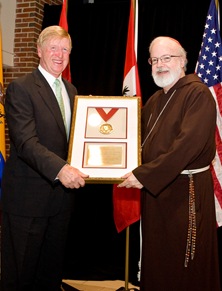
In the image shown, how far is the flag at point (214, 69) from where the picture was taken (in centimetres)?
380

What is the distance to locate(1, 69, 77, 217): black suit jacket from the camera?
8.46 ft

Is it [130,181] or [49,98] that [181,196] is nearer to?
[130,181]

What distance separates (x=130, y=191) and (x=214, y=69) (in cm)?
155

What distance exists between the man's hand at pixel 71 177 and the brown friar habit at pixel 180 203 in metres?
0.36

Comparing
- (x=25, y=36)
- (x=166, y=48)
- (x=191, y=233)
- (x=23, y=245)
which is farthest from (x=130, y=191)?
(x=25, y=36)

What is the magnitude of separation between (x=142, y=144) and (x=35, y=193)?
2.91 feet

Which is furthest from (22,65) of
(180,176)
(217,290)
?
(217,290)

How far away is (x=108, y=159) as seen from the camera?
2.61 metres

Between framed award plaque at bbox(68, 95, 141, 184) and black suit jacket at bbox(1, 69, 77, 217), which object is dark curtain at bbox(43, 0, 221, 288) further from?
black suit jacket at bbox(1, 69, 77, 217)

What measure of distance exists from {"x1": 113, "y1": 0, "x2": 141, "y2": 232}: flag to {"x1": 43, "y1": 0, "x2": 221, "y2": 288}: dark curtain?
1.56 feet

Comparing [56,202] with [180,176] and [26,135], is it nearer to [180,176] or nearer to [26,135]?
[26,135]

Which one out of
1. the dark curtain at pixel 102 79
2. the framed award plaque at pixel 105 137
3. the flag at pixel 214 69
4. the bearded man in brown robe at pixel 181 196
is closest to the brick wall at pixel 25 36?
the dark curtain at pixel 102 79

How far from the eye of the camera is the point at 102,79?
4840 mm

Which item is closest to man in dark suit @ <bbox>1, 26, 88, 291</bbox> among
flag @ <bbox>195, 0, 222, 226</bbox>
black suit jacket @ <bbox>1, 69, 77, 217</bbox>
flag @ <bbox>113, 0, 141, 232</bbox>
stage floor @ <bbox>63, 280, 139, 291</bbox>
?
black suit jacket @ <bbox>1, 69, 77, 217</bbox>
